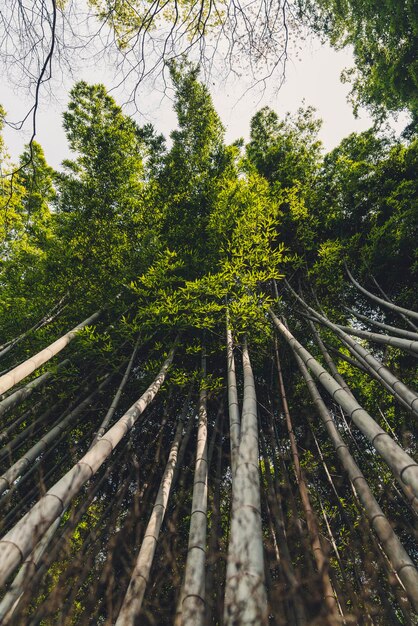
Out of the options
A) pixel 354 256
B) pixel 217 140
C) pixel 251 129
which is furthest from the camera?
pixel 251 129

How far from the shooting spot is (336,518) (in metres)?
3.36

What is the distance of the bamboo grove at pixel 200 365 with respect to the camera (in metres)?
2.03

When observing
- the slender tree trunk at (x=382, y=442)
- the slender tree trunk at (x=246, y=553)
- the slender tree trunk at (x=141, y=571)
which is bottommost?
the slender tree trunk at (x=141, y=571)

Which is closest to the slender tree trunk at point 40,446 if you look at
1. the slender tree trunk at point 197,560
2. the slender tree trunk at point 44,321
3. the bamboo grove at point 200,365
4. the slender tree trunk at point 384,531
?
the bamboo grove at point 200,365

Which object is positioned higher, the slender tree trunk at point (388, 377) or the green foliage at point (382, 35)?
the green foliage at point (382, 35)

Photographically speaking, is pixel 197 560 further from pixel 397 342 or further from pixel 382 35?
pixel 382 35

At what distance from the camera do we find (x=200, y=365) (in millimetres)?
3924

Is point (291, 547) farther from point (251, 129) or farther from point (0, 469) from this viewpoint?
point (251, 129)

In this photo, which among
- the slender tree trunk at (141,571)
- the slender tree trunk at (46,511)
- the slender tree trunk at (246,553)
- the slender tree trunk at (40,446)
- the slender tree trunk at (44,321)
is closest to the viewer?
the slender tree trunk at (246,553)

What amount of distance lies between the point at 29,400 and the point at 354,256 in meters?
5.36

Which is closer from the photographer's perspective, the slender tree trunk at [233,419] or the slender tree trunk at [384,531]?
the slender tree trunk at [384,531]

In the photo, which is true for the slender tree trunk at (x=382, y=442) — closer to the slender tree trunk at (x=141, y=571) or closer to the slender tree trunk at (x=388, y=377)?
the slender tree trunk at (x=388, y=377)

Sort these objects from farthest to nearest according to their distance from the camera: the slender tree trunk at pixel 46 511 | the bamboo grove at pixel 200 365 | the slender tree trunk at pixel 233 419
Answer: the bamboo grove at pixel 200 365 < the slender tree trunk at pixel 233 419 < the slender tree trunk at pixel 46 511

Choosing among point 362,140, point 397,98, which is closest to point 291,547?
point 362,140
